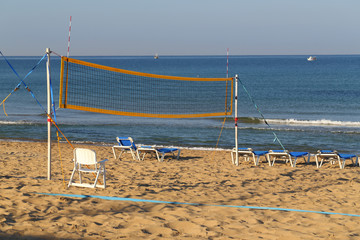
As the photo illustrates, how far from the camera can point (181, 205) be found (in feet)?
22.6

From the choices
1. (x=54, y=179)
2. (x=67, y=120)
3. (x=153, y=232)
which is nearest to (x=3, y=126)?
(x=67, y=120)

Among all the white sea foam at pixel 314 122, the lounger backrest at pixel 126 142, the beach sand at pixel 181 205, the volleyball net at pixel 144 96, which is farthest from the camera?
the volleyball net at pixel 144 96

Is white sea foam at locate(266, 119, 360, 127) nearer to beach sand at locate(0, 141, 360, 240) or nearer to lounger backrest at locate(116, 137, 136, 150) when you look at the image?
lounger backrest at locate(116, 137, 136, 150)

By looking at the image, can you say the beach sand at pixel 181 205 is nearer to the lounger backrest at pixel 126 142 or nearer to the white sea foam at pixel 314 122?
the lounger backrest at pixel 126 142

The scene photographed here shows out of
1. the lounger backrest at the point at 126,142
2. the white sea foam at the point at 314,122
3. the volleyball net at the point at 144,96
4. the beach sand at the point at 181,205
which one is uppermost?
the volleyball net at the point at 144,96

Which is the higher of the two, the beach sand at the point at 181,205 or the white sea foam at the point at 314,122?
the white sea foam at the point at 314,122

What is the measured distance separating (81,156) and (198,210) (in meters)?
2.41

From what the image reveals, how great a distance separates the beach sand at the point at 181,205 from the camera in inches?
223

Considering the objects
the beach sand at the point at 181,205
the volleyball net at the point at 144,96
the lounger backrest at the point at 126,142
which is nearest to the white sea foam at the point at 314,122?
the volleyball net at the point at 144,96

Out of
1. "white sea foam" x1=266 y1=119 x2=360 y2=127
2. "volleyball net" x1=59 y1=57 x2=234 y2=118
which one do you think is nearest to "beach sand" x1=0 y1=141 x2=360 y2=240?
"volleyball net" x1=59 y1=57 x2=234 y2=118

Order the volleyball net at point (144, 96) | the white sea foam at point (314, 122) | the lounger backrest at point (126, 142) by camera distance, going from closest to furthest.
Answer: the lounger backrest at point (126, 142)
the white sea foam at point (314, 122)
the volleyball net at point (144, 96)

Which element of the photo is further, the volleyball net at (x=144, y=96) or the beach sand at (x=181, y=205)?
the volleyball net at (x=144, y=96)

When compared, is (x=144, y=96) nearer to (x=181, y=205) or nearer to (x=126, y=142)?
(x=126, y=142)

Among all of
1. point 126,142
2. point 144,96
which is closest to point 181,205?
point 126,142
